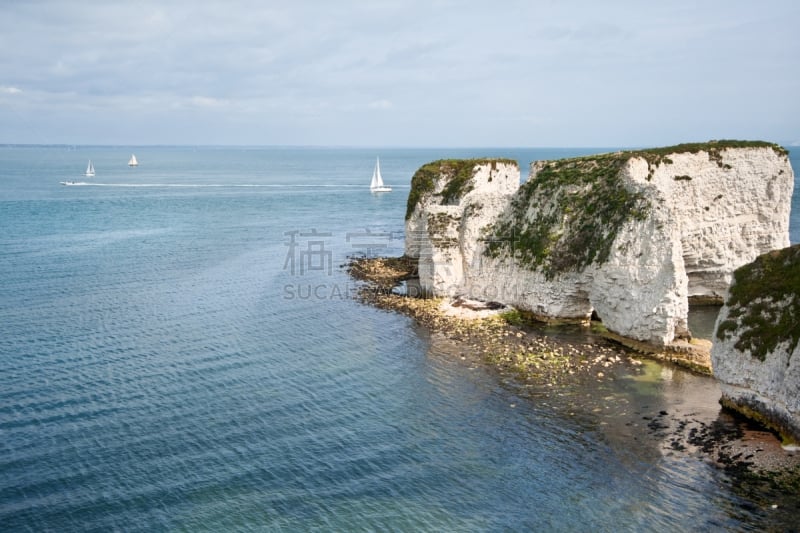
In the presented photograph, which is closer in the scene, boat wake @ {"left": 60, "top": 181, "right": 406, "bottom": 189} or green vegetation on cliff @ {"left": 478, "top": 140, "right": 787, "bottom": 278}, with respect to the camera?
green vegetation on cliff @ {"left": 478, "top": 140, "right": 787, "bottom": 278}

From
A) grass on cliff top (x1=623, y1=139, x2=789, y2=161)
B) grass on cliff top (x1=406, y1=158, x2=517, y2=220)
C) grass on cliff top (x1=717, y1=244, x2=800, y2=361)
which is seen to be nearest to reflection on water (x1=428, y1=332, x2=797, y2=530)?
grass on cliff top (x1=717, y1=244, x2=800, y2=361)

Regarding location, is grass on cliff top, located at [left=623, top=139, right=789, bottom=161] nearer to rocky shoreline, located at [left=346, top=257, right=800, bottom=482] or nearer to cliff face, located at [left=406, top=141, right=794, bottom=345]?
cliff face, located at [left=406, top=141, right=794, bottom=345]

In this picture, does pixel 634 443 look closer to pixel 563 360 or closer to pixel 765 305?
pixel 765 305

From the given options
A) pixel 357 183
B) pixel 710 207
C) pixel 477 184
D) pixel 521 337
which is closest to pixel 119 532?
pixel 521 337

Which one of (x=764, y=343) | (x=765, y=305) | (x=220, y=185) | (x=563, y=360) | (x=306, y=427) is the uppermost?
(x=220, y=185)

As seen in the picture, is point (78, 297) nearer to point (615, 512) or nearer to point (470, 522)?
point (470, 522)

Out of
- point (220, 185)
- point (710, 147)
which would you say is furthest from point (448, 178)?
point (220, 185)
